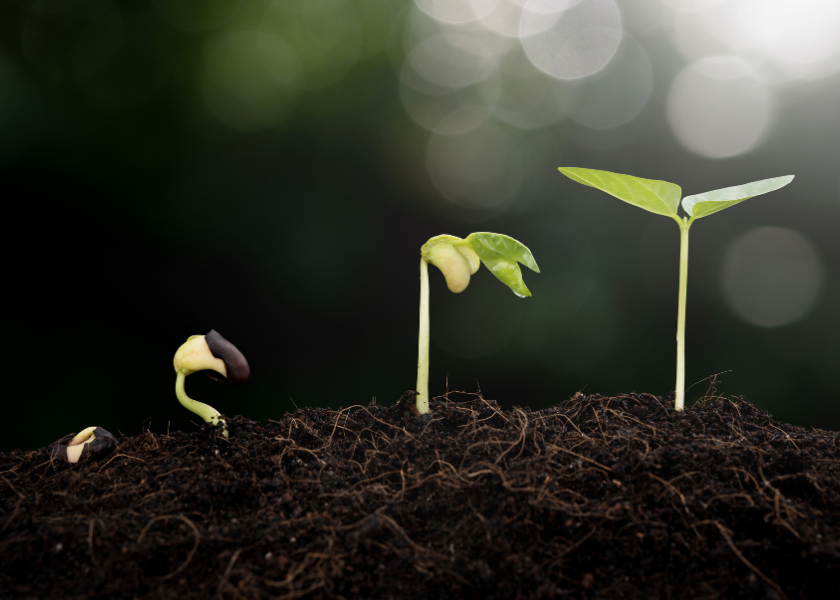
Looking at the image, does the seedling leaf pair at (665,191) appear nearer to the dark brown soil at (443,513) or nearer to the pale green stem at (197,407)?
the dark brown soil at (443,513)

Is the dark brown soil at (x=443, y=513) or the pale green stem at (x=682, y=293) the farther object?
the pale green stem at (x=682, y=293)

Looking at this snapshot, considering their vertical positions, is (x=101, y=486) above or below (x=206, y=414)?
below

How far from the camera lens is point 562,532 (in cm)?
87

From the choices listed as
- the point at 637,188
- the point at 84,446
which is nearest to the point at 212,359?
the point at 84,446

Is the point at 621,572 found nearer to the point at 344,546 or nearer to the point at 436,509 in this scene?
the point at 436,509

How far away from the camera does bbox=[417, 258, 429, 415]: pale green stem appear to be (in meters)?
1.24

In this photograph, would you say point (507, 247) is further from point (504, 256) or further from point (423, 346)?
point (423, 346)

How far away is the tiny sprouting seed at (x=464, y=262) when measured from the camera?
1165 millimetres

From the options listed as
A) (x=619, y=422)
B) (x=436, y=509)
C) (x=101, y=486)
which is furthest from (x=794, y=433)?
(x=101, y=486)

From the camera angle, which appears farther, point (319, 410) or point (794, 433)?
point (319, 410)

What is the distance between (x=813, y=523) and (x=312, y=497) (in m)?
0.93

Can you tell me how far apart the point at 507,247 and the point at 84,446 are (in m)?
1.15

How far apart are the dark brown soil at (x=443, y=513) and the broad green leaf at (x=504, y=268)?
331mm

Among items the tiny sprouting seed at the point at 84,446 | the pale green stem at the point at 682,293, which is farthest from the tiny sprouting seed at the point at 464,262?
the tiny sprouting seed at the point at 84,446
